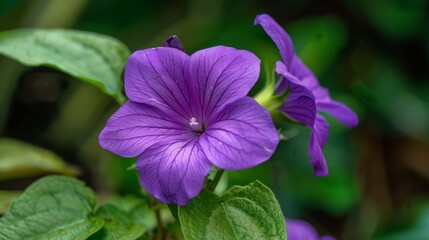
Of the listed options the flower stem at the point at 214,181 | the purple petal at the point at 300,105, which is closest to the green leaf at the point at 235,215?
the flower stem at the point at 214,181

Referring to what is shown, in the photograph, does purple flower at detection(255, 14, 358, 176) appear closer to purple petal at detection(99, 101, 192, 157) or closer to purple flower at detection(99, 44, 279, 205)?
purple flower at detection(99, 44, 279, 205)

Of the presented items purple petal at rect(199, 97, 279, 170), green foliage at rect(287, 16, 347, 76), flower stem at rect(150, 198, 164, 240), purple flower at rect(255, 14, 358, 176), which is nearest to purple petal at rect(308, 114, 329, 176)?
purple flower at rect(255, 14, 358, 176)

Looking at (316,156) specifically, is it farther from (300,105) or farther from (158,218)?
(158,218)

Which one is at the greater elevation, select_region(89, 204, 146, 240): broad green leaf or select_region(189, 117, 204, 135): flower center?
select_region(189, 117, 204, 135): flower center

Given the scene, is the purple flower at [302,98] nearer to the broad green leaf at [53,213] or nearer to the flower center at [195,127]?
the flower center at [195,127]

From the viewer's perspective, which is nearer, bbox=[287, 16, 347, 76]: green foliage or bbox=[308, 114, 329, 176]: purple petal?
bbox=[308, 114, 329, 176]: purple petal

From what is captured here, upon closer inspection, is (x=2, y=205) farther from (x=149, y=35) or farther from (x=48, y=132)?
(x=149, y=35)

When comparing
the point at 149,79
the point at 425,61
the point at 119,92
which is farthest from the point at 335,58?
the point at 149,79

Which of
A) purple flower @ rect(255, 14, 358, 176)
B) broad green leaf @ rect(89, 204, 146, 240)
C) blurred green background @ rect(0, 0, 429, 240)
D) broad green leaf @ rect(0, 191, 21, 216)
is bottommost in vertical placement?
blurred green background @ rect(0, 0, 429, 240)

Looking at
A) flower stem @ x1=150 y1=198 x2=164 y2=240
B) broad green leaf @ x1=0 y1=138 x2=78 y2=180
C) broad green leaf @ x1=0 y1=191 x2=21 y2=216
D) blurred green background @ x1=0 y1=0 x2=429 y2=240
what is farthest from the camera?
blurred green background @ x1=0 y1=0 x2=429 y2=240
